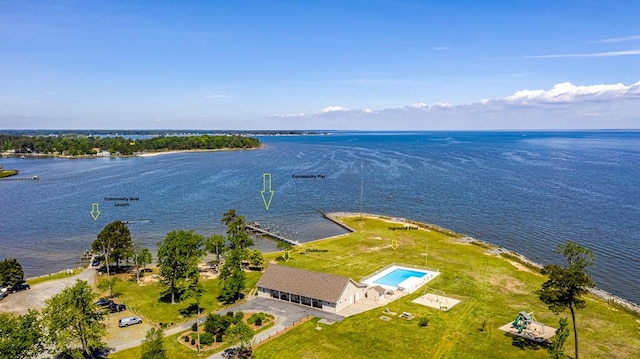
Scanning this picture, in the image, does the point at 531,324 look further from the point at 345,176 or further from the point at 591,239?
the point at 345,176

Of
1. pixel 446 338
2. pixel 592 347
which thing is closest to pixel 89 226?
pixel 446 338

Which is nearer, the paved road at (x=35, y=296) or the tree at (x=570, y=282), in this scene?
the tree at (x=570, y=282)

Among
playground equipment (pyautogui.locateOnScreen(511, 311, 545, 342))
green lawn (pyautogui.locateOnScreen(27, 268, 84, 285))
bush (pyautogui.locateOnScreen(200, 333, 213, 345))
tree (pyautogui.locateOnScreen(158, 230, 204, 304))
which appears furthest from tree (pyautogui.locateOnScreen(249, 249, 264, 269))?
playground equipment (pyautogui.locateOnScreen(511, 311, 545, 342))

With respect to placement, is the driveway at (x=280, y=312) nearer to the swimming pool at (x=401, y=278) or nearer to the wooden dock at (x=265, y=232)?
the swimming pool at (x=401, y=278)

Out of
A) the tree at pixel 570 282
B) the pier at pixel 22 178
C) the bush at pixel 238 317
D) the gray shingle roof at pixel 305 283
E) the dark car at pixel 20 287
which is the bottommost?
the dark car at pixel 20 287

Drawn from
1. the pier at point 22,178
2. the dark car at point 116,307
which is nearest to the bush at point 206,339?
the dark car at point 116,307

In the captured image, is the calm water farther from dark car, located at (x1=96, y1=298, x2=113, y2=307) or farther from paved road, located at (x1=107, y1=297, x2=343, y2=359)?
paved road, located at (x1=107, y1=297, x2=343, y2=359)

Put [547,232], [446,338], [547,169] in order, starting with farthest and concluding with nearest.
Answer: [547,169], [547,232], [446,338]
